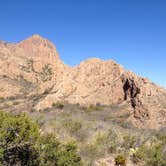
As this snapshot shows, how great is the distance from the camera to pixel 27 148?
23.2 m

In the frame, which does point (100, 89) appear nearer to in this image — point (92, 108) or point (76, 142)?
point (92, 108)

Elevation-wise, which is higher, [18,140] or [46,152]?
[18,140]

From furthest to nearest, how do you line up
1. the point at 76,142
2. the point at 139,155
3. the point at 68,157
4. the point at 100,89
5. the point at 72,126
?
1. the point at 100,89
2. the point at 72,126
3. the point at 139,155
4. the point at 76,142
5. the point at 68,157

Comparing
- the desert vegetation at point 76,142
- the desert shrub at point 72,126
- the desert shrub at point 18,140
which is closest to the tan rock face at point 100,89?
the desert vegetation at point 76,142

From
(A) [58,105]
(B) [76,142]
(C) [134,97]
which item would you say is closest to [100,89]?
(A) [58,105]

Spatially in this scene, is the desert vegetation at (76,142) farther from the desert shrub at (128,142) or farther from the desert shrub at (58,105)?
the desert shrub at (58,105)

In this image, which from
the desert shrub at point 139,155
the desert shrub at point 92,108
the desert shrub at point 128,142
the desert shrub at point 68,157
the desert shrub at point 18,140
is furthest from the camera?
the desert shrub at point 92,108

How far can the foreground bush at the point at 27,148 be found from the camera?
2233 centimetres

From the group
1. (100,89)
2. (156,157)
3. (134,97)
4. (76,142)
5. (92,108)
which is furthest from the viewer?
(100,89)

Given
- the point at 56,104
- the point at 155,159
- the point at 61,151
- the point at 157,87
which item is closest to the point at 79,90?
the point at 56,104

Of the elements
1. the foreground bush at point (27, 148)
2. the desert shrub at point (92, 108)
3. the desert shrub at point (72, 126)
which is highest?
the desert shrub at point (92, 108)

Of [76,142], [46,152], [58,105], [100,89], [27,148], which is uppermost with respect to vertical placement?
[100,89]

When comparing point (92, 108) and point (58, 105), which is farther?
point (92, 108)

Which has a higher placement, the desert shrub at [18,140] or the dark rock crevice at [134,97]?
the dark rock crevice at [134,97]
